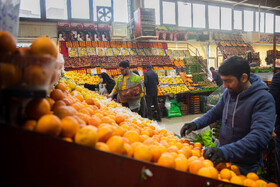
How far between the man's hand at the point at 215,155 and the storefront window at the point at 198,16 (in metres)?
13.1

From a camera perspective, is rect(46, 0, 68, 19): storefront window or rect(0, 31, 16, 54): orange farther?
rect(46, 0, 68, 19): storefront window

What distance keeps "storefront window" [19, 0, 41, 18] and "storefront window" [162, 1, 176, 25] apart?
22.0 feet

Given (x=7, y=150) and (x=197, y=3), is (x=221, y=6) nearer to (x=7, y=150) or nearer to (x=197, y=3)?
(x=197, y=3)

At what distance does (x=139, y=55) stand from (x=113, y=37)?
4.76ft

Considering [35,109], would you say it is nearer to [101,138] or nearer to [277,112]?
[101,138]

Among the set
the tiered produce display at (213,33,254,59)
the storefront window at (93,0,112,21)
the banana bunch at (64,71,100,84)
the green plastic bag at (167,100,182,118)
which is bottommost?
the green plastic bag at (167,100,182,118)

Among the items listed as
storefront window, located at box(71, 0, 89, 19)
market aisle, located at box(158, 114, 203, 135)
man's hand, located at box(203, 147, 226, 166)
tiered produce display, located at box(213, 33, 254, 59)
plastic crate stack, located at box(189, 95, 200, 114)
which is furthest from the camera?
tiered produce display, located at box(213, 33, 254, 59)

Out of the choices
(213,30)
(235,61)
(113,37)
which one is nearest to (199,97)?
(113,37)

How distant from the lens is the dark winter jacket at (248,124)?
160cm

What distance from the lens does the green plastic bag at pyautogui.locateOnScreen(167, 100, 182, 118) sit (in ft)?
27.0

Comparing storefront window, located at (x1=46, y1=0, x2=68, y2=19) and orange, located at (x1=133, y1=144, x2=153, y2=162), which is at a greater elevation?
storefront window, located at (x1=46, y1=0, x2=68, y2=19)

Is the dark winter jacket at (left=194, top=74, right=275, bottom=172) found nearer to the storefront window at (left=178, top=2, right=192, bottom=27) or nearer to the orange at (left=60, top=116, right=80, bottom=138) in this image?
the orange at (left=60, top=116, right=80, bottom=138)

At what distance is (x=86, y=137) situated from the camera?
0.98 m

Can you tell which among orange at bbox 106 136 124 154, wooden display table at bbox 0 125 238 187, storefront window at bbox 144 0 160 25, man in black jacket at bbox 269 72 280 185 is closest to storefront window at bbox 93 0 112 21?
storefront window at bbox 144 0 160 25
